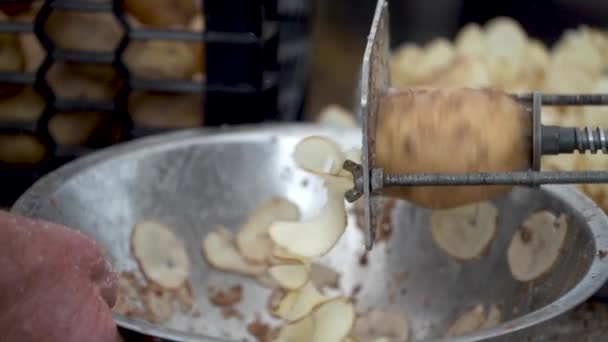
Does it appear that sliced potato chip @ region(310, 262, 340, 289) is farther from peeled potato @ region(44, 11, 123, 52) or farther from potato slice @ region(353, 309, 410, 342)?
peeled potato @ region(44, 11, 123, 52)

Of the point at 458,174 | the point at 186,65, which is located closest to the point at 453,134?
the point at 458,174

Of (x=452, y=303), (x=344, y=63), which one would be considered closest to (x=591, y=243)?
(x=452, y=303)

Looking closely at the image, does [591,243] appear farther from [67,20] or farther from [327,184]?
[67,20]

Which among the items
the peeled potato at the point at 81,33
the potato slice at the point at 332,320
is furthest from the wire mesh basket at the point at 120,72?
the potato slice at the point at 332,320

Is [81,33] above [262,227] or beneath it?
above

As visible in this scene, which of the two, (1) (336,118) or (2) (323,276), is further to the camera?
(1) (336,118)

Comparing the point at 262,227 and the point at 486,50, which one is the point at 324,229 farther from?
the point at 486,50

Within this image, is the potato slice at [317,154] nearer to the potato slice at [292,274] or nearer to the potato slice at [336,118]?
the potato slice at [292,274]
